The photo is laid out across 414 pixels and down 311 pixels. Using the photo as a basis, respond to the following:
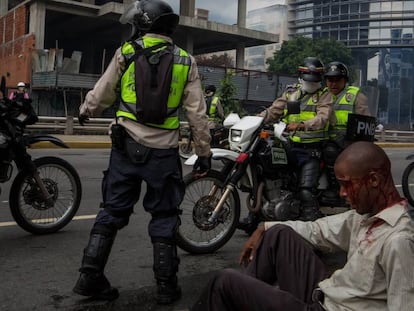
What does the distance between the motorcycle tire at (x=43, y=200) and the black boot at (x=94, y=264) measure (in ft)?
5.87

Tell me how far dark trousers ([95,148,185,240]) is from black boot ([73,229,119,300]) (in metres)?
0.09

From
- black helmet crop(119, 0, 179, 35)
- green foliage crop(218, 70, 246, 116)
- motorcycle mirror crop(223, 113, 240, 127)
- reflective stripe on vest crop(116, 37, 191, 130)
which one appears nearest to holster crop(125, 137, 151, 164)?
reflective stripe on vest crop(116, 37, 191, 130)

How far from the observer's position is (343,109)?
17.0ft

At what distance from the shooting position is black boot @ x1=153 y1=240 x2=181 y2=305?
3.29 meters

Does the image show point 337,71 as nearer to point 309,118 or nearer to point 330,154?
point 309,118

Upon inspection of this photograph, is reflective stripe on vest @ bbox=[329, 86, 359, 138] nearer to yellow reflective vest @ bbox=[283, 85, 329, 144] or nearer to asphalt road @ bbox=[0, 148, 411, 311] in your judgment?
yellow reflective vest @ bbox=[283, 85, 329, 144]

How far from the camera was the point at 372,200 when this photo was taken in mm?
2066

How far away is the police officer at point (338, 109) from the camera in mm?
4984

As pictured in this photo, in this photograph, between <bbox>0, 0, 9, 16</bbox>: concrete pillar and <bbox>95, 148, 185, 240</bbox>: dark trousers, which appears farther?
<bbox>0, 0, 9, 16</bbox>: concrete pillar

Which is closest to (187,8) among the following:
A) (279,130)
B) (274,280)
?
(279,130)

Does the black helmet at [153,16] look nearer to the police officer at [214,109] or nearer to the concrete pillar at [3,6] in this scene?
the police officer at [214,109]

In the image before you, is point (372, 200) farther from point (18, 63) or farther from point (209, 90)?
point (18, 63)

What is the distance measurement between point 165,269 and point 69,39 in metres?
40.2

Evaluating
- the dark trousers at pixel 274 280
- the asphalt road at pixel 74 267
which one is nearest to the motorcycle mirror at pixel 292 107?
the asphalt road at pixel 74 267
